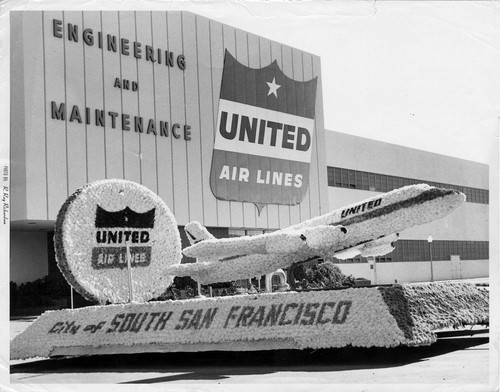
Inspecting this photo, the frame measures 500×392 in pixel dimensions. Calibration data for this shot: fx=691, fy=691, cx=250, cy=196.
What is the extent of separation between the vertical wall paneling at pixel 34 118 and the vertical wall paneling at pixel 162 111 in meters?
4.21

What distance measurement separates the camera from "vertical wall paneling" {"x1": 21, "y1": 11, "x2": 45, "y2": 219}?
22531 mm

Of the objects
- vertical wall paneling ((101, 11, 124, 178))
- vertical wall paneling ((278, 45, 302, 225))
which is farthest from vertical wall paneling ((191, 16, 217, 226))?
vertical wall paneling ((101, 11, 124, 178))

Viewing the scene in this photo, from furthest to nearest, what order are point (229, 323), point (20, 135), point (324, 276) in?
point (324, 276) → point (20, 135) → point (229, 323)

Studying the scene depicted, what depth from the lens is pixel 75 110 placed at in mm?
24219

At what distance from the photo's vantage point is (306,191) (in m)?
28.2

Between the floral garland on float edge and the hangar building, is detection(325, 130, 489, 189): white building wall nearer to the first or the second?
the hangar building

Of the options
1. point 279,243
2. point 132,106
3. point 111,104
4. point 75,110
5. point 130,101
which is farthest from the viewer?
point 132,106

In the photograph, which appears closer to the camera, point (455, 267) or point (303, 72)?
point (303, 72)

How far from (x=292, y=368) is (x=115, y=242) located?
5880 mm

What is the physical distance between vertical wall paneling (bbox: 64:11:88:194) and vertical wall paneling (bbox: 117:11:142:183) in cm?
112

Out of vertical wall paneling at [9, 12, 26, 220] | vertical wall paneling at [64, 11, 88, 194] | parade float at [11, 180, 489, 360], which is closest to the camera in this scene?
parade float at [11, 180, 489, 360]

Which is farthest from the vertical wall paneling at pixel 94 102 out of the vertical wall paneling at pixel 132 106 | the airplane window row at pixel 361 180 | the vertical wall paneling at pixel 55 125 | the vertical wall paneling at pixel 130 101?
the airplane window row at pixel 361 180

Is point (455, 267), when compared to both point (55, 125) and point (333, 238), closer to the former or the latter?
point (333, 238)

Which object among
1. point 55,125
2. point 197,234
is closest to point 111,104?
point 55,125
